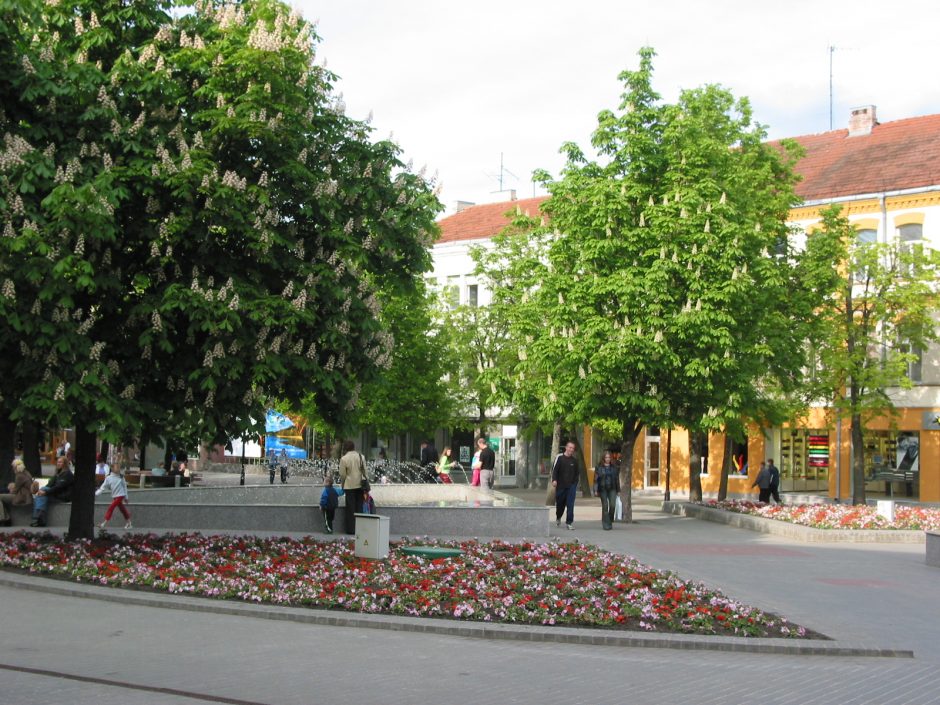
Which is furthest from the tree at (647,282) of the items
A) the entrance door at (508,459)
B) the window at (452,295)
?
the entrance door at (508,459)

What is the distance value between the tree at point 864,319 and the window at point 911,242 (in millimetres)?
53

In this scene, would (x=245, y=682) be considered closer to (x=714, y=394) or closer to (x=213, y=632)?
(x=213, y=632)

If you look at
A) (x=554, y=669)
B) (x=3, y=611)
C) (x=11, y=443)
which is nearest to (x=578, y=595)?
(x=554, y=669)

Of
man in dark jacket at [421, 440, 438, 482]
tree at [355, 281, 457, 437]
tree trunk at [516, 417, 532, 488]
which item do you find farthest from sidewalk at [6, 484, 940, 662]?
tree trunk at [516, 417, 532, 488]

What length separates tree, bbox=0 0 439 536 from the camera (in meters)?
15.5

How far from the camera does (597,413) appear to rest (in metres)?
29.2

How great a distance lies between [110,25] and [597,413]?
50.4ft

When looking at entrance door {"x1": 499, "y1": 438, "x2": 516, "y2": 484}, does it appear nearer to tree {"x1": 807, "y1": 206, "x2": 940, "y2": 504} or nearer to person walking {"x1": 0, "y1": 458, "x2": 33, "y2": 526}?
tree {"x1": 807, "y1": 206, "x2": 940, "y2": 504}

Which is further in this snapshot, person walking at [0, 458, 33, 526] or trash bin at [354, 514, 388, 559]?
person walking at [0, 458, 33, 526]

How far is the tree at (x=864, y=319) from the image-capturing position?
124 feet

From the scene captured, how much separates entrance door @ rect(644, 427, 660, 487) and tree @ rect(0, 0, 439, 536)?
1446 inches

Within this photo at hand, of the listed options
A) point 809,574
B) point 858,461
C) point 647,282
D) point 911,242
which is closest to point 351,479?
point 809,574

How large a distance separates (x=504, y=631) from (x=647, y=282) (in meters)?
16.8

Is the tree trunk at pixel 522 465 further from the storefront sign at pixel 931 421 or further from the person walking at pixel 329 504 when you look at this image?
the person walking at pixel 329 504
